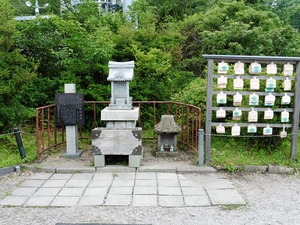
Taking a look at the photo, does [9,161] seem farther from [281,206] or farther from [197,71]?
[197,71]

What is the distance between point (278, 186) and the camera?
4578 millimetres

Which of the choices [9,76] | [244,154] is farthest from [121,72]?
[244,154]

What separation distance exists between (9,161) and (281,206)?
14.7ft

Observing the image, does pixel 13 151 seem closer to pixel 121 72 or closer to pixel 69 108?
pixel 69 108

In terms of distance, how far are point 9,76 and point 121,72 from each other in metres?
2.43

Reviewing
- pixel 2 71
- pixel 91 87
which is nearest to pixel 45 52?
pixel 91 87

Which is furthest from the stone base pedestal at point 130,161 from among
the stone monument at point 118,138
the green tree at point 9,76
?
the green tree at point 9,76

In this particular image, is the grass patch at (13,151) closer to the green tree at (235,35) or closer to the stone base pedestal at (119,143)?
the stone base pedestal at (119,143)

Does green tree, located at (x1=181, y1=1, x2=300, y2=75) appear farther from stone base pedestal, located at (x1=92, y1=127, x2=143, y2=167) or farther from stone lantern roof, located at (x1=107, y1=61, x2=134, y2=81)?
stone base pedestal, located at (x1=92, y1=127, x2=143, y2=167)

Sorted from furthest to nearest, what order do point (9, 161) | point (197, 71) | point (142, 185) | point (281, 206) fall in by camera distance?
point (197, 71), point (9, 161), point (142, 185), point (281, 206)

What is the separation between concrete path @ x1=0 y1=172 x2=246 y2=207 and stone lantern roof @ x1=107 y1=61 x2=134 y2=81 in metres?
1.68

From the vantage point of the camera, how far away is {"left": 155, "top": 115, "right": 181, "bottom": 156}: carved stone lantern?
19.0ft

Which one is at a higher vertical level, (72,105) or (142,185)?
(72,105)

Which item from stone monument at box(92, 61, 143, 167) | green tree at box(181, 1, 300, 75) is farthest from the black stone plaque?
green tree at box(181, 1, 300, 75)
